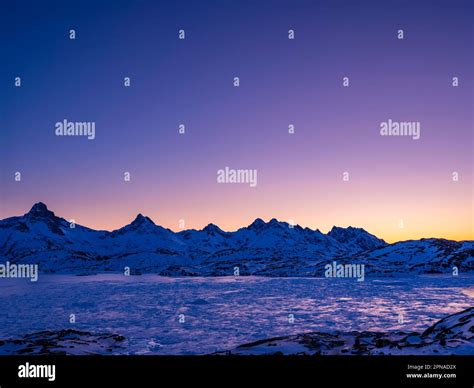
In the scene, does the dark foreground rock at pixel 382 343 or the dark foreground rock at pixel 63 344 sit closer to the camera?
the dark foreground rock at pixel 382 343

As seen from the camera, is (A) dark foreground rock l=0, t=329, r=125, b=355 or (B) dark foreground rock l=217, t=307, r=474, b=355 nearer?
(B) dark foreground rock l=217, t=307, r=474, b=355

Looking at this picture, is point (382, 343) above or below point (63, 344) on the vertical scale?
above

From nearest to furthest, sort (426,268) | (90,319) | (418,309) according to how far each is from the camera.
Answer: (90,319) → (418,309) → (426,268)

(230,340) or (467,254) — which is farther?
(467,254)

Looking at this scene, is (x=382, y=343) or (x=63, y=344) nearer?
(x=382, y=343)
